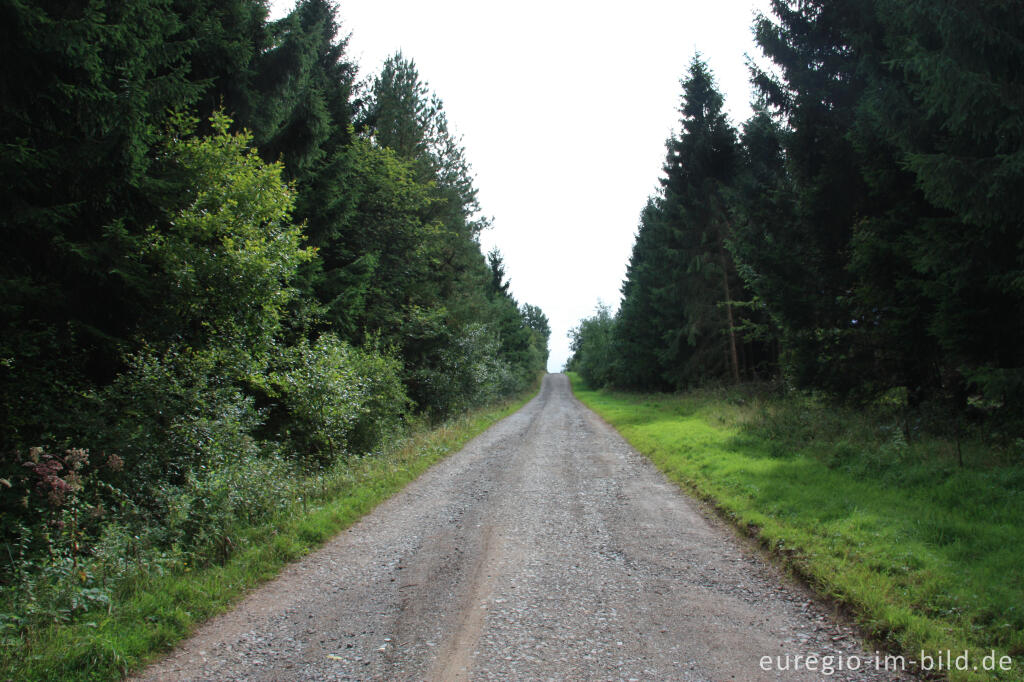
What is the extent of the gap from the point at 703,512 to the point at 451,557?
12.2ft

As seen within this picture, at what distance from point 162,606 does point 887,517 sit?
7.40 meters

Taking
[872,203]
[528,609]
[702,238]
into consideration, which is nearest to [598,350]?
[702,238]

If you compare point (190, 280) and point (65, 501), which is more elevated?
point (190, 280)

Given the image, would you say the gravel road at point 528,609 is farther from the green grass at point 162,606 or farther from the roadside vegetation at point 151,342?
the roadside vegetation at point 151,342

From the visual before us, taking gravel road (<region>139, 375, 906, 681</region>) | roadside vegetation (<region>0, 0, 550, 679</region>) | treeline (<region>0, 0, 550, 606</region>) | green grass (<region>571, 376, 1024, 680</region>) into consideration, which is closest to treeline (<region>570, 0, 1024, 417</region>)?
green grass (<region>571, 376, 1024, 680</region>)

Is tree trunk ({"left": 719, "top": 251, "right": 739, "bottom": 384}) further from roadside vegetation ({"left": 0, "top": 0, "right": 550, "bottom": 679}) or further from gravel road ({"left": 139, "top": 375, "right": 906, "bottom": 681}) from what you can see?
gravel road ({"left": 139, "top": 375, "right": 906, "bottom": 681})

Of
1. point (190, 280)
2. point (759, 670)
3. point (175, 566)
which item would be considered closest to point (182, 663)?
point (175, 566)

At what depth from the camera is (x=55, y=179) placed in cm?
646

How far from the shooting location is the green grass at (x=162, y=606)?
3502 millimetres

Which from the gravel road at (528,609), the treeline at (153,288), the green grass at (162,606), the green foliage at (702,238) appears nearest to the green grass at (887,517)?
the gravel road at (528,609)

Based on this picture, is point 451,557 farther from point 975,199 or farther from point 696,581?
point 975,199

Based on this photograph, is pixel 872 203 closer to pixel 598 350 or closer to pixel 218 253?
pixel 218 253

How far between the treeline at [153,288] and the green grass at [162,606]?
0.38 metres

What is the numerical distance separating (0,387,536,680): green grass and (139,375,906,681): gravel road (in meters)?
0.20
